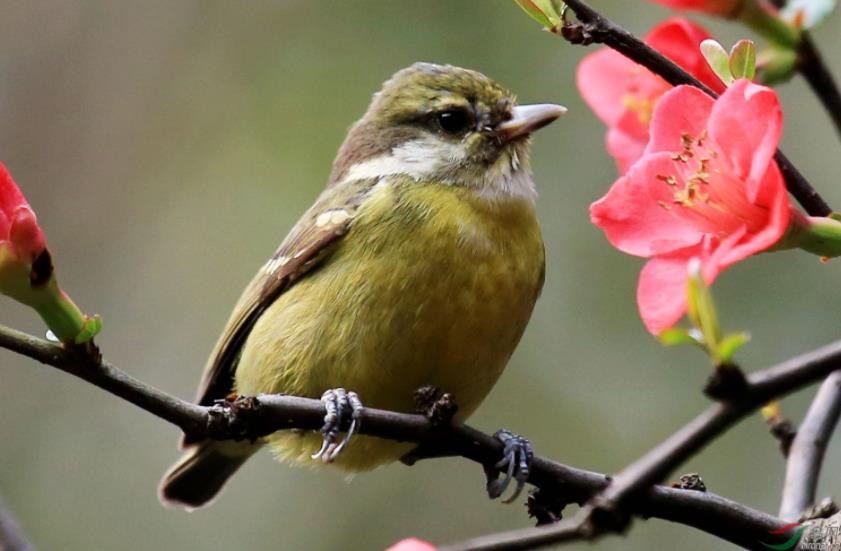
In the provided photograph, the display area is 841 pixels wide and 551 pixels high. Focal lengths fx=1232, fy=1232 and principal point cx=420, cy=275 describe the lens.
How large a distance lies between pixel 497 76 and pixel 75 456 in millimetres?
2842

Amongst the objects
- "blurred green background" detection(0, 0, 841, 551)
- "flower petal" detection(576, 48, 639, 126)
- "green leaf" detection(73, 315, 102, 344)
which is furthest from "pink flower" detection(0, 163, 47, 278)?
"blurred green background" detection(0, 0, 841, 551)

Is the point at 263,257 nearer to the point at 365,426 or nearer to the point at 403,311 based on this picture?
the point at 403,311

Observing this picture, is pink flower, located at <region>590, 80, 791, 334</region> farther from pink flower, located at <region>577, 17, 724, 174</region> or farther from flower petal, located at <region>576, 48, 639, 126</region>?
flower petal, located at <region>576, 48, 639, 126</region>

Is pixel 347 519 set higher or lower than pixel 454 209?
lower

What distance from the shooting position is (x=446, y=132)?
3.50 meters

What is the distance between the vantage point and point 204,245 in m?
6.60

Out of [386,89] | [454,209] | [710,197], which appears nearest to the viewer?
[710,197]

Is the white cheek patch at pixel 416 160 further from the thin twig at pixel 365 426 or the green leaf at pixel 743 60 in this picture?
the green leaf at pixel 743 60

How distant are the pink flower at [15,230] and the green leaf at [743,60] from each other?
902mm

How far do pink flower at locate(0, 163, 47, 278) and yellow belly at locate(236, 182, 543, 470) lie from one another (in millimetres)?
1363

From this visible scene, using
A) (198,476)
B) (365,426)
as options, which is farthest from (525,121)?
(365,426)

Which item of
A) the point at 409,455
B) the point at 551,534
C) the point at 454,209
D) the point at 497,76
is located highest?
the point at 497,76

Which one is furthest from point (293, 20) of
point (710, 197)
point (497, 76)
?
point (710, 197)

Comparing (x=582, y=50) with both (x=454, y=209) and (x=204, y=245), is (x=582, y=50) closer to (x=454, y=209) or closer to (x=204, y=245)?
(x=204, y=245)
